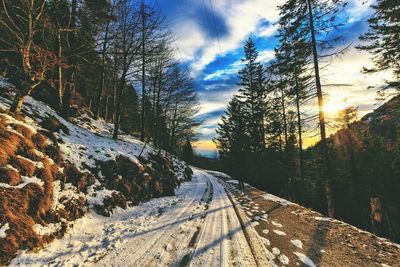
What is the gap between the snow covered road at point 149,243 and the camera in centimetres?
421

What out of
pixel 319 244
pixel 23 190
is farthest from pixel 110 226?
pixel 319 244

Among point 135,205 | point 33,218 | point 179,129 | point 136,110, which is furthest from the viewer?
point 136,110

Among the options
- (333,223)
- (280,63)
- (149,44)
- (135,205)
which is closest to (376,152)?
(280,63)

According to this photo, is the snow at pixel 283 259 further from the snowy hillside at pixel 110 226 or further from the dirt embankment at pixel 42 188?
the dirt embankment at pixel 42 188

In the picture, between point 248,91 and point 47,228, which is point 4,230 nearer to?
point 47,228

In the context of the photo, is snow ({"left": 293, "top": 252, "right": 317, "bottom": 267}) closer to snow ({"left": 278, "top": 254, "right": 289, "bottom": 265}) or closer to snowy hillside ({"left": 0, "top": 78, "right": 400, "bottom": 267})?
snowy hillside ({"left": 0, "top": 78, "right": 400, "bottom": 267})

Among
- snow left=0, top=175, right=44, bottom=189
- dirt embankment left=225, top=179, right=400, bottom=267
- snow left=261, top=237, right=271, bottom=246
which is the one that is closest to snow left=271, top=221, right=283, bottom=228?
dirt embankment left=225, top=179, right=400, bottom=267

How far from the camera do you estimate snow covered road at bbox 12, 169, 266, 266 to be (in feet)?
13.8

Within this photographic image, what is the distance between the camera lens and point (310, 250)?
17.1 ft

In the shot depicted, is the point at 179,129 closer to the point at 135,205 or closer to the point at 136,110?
the point at 136,110

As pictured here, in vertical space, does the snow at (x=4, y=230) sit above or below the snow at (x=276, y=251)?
above

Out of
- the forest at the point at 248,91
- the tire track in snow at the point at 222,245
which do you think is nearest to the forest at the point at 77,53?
the forest at the point at 248,91

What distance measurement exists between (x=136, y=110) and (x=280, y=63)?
105ft

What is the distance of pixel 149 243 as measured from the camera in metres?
5.12
